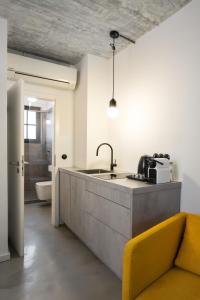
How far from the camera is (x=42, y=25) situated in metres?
2.20

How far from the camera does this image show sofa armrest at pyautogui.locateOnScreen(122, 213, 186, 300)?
46.0 inches

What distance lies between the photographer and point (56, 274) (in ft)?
6.16

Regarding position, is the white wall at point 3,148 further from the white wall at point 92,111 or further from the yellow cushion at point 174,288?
the yellow cushion at point 174,288

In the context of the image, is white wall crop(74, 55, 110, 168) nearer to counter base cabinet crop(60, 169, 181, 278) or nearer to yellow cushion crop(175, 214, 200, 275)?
counter base cabinet crop(60, 169, 181, 278)

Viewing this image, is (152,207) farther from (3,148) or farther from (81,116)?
(81,116)

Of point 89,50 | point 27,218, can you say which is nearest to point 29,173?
point 27,218

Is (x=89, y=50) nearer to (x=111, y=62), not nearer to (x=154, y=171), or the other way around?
(x=111, y=62)

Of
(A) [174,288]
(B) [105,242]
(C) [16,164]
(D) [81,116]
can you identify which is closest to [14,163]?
(C) [16,164]

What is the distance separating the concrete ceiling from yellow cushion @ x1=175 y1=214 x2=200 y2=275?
199 centimetres

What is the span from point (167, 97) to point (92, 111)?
3.84ft

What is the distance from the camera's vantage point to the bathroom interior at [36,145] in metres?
4.37

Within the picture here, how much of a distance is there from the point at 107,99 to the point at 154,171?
1599 millimetres

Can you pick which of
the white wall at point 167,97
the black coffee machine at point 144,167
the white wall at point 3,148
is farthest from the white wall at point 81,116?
the white wall at point 3,148

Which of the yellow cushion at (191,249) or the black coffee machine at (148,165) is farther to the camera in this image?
→ the black coffee machine at (148,165)
